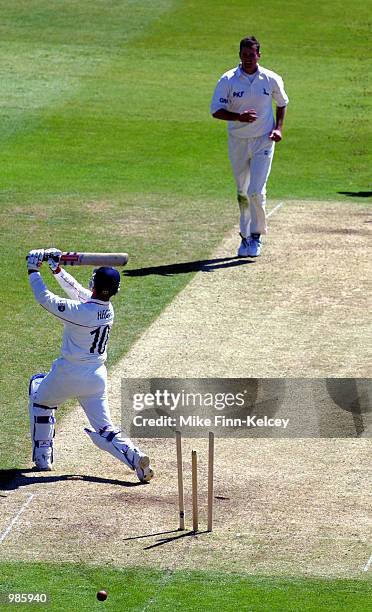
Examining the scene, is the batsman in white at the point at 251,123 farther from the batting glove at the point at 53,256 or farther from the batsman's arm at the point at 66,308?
the batsman's arm at the point at 66,308

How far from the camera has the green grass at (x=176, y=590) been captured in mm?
9445

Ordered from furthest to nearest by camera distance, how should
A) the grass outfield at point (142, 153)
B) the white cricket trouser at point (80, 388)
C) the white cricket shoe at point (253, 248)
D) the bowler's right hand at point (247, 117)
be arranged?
1. the white cricket shoe at point (253, 248)
2. the bowler's right hand at point (247, 117)
3. the white cricket trouser at point (80, 388)
4. the grass outfield at point (142, 153)

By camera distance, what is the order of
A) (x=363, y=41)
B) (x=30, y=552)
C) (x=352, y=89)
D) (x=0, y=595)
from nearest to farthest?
(x=0, y=595)
(x=30, y=552)
(x=352, y=89)
(x=363, y=41)

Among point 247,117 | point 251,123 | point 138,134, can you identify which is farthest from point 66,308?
point 138,134

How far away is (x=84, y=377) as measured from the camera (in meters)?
11.7

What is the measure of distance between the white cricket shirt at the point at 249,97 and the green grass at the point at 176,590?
30.3ft

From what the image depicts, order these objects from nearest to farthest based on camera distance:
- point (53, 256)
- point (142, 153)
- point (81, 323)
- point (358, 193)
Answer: point (81, 323) < point (53, 256) < point (358, 193) < point (142, 153)

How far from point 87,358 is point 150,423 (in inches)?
60.5

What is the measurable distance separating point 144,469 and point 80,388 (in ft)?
2.95

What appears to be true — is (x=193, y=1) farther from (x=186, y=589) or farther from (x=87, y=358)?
(x=186, y=589)

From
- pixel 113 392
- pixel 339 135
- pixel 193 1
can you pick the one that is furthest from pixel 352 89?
pixel 113 392

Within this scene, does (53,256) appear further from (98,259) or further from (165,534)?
(165,534)

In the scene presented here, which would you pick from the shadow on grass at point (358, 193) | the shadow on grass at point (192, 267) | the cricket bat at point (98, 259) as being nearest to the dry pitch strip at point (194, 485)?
the cricket bat at point (98, 259)

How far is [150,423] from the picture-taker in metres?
13.0
